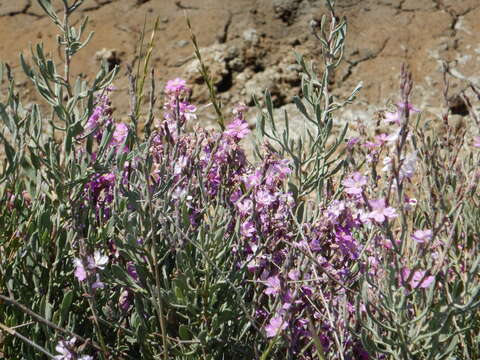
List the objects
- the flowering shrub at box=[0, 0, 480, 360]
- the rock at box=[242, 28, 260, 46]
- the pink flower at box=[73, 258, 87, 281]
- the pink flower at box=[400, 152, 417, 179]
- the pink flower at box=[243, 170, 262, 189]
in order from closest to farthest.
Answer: the pink flower at box=[400, 152, 417, 179], the pink flower at box=[73, 258, 87, 281], the flowering shrub at box=[0, 0, 480, 360], the pink flower at box=[243, 170, 262, 189], the rock at box=[242, 28, 260, 46]

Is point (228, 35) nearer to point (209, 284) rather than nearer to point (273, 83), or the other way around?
point (273, 83)

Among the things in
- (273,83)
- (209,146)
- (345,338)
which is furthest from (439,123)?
(345,338)

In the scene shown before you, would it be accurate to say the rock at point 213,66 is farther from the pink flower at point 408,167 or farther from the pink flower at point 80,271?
the pink flower at point 408,167

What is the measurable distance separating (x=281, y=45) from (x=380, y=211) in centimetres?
387

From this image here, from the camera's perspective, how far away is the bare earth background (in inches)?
186

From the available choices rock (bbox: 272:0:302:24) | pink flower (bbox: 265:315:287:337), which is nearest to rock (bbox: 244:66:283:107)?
rock (bbox: 272:0:302:24)

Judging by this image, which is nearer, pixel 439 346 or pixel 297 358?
pixel 439 346

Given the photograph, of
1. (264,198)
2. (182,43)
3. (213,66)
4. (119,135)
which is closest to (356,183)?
(264,198)

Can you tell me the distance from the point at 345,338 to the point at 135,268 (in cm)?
57

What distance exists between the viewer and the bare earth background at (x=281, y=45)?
473 centimetres

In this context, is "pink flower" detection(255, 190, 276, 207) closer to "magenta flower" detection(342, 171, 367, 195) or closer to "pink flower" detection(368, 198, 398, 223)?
"magenta flower" detection(342, 171, 367, 195)

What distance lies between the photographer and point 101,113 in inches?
73.7

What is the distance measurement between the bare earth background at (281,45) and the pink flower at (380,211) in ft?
11.1

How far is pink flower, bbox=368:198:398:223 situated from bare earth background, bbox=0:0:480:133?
337cm
